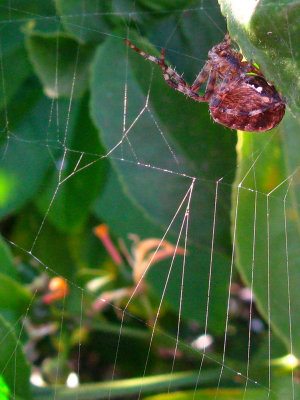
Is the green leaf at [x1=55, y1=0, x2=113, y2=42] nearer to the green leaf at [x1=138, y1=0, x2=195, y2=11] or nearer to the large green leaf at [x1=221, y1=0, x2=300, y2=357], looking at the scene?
the green leaf at [x1=138, y1=0, x2=195, y2=11]

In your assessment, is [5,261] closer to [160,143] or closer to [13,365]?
[13,365]

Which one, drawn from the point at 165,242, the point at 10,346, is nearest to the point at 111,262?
the point at 165,242

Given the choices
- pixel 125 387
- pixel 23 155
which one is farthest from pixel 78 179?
pixel 125 387

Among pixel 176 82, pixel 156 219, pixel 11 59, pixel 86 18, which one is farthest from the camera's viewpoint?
pixel 11 59

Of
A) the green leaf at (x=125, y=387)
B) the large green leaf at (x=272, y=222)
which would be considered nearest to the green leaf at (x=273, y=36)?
the large green leaf at (x=272, y=222)

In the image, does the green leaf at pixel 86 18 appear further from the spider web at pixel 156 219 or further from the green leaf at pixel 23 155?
the green leaf at pixel 23 155

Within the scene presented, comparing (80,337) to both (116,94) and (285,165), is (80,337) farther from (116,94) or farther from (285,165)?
(285,165)

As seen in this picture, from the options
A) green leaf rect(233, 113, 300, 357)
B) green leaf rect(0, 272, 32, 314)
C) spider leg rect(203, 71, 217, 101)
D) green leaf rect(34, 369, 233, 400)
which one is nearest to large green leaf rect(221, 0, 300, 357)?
green leaf rect(233, 113, 300, 357)
